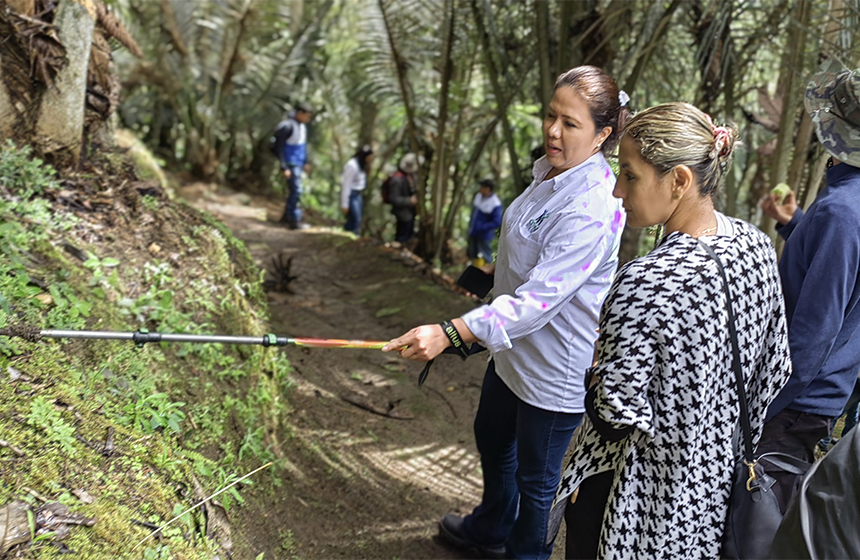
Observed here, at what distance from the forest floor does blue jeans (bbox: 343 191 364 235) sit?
328 centimetres

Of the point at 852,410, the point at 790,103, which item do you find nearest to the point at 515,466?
the point at 852,410

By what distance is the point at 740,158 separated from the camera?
845cm

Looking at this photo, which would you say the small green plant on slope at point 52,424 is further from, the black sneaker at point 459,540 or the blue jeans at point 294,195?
the blue jeans at point 294,195

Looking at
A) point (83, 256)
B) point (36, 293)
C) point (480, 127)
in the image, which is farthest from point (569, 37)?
point (36, 293)

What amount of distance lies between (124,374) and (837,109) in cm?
285

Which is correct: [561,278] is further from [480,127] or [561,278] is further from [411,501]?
[480,127]

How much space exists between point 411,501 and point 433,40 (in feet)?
18.7

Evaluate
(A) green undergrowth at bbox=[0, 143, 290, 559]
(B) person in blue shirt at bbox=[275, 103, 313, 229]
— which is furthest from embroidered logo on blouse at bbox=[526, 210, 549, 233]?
(B) person in blue shirt at bbox=[275, 103, 313, 229]

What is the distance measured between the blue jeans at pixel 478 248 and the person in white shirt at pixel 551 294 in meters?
7.61

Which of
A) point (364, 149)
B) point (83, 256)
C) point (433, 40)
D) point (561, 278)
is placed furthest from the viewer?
point (364, 149)

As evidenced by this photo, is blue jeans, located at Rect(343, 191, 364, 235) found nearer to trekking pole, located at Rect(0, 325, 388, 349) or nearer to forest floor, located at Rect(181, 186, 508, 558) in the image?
forest floor, located at Rect(181, 186, 508, 558)

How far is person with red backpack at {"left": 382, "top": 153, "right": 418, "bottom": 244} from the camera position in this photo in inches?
417

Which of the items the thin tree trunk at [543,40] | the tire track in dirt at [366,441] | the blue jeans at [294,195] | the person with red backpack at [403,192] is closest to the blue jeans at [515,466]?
the tire track in dirt at [366,441]

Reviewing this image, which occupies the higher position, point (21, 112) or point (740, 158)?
point (740, 158)
